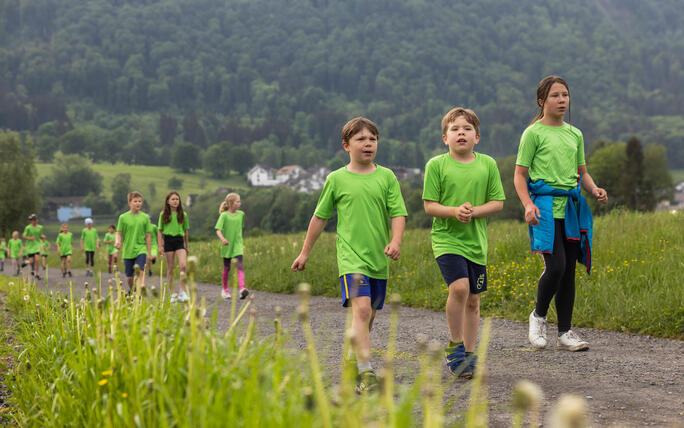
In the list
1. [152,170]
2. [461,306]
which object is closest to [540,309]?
[461,306]

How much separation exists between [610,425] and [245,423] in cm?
226

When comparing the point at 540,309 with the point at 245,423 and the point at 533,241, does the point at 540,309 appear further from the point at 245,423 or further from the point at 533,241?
the point at 245,423

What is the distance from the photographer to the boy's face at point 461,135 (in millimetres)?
5359

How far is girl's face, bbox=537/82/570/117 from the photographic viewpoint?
620 centimetres

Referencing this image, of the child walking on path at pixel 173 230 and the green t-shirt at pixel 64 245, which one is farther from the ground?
the child walking on path at pixel 173 230

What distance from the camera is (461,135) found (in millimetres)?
5363

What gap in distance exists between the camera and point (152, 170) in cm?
17338

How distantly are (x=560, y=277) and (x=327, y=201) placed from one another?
2290 millimetres

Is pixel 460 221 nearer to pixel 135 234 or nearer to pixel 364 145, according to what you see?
pixel 364 145

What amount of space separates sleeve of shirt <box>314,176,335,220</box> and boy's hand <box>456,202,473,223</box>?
90 cm

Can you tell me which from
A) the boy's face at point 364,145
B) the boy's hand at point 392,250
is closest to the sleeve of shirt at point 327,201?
the boy's face at point 364,145

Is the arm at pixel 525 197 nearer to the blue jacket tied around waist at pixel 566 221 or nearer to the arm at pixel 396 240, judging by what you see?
the blue jacket tied around waist at pixel 566 221

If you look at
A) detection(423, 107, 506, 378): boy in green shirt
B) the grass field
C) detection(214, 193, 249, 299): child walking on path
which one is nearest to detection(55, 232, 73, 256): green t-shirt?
detection(214, 193, 249, 299): child walking on path

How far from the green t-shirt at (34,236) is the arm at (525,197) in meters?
18.7
